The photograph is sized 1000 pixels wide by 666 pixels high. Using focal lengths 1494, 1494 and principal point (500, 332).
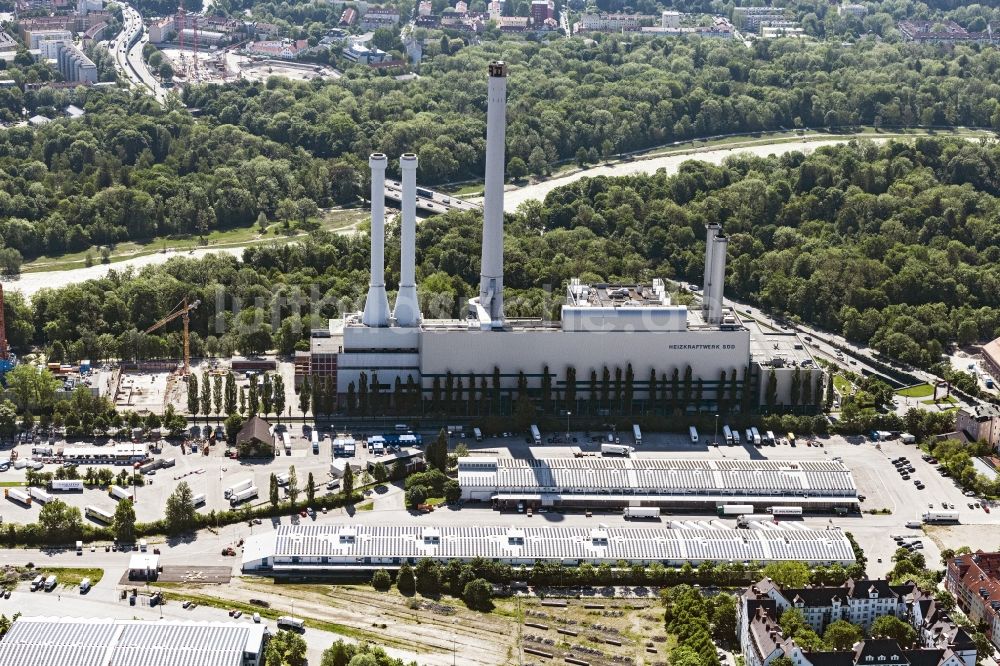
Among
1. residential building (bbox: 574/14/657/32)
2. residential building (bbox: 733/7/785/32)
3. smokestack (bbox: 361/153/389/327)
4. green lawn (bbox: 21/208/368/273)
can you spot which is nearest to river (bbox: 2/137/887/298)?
green lawn (bbox: 21/208/368/273)

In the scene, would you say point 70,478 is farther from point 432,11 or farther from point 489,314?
point 432,11

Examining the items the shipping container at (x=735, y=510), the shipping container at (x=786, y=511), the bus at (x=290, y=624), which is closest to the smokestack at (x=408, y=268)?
the shipping container at (x=735, y=510)

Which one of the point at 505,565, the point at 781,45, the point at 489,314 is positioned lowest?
the point at 505,565

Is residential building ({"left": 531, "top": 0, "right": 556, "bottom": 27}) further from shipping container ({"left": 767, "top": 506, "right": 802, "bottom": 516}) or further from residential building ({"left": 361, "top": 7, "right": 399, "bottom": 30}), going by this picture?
shipping container ({"left": 767, "top": 506, "right": 802, "bottom": 516})

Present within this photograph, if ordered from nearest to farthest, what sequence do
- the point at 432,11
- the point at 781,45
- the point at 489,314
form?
the point at 489,314 < the point at 781,45 < the point at 432,11

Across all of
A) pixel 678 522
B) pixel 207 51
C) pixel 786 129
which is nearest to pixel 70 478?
pixel 678 522

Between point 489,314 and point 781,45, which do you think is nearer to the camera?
point 489,314
